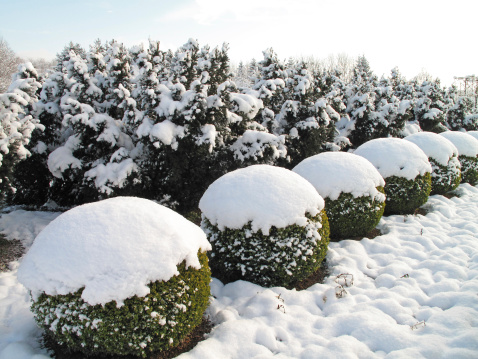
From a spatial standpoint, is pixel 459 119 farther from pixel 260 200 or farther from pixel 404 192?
pixel 260 200

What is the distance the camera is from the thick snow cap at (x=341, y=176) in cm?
530

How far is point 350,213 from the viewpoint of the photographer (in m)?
5.32

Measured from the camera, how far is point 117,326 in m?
2.50

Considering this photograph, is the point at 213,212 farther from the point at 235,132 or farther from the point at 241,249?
the point at 235,132

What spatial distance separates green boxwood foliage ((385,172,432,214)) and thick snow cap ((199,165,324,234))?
3.16 m

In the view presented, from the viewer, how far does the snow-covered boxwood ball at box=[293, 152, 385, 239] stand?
5.29 metres

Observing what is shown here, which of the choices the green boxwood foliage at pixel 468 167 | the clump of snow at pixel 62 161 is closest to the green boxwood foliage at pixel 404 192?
the green boxwood foliage at pixel 468 167

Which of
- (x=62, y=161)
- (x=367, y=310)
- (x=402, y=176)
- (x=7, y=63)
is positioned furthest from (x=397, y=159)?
(x=7, y=63)

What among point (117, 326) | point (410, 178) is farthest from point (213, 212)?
point (410, 178)

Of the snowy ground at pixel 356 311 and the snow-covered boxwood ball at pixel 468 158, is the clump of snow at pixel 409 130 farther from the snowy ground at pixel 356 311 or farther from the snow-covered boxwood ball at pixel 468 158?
the snowy ground at pixel 356 311

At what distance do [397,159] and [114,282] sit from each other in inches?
250

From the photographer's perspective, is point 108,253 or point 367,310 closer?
→ point 108,253

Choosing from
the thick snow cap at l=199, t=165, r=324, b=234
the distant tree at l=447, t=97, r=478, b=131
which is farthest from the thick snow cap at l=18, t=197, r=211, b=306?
the distant tree at l=447, t=97, r=478, b=131

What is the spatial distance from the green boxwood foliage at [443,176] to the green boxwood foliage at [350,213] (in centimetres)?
376
